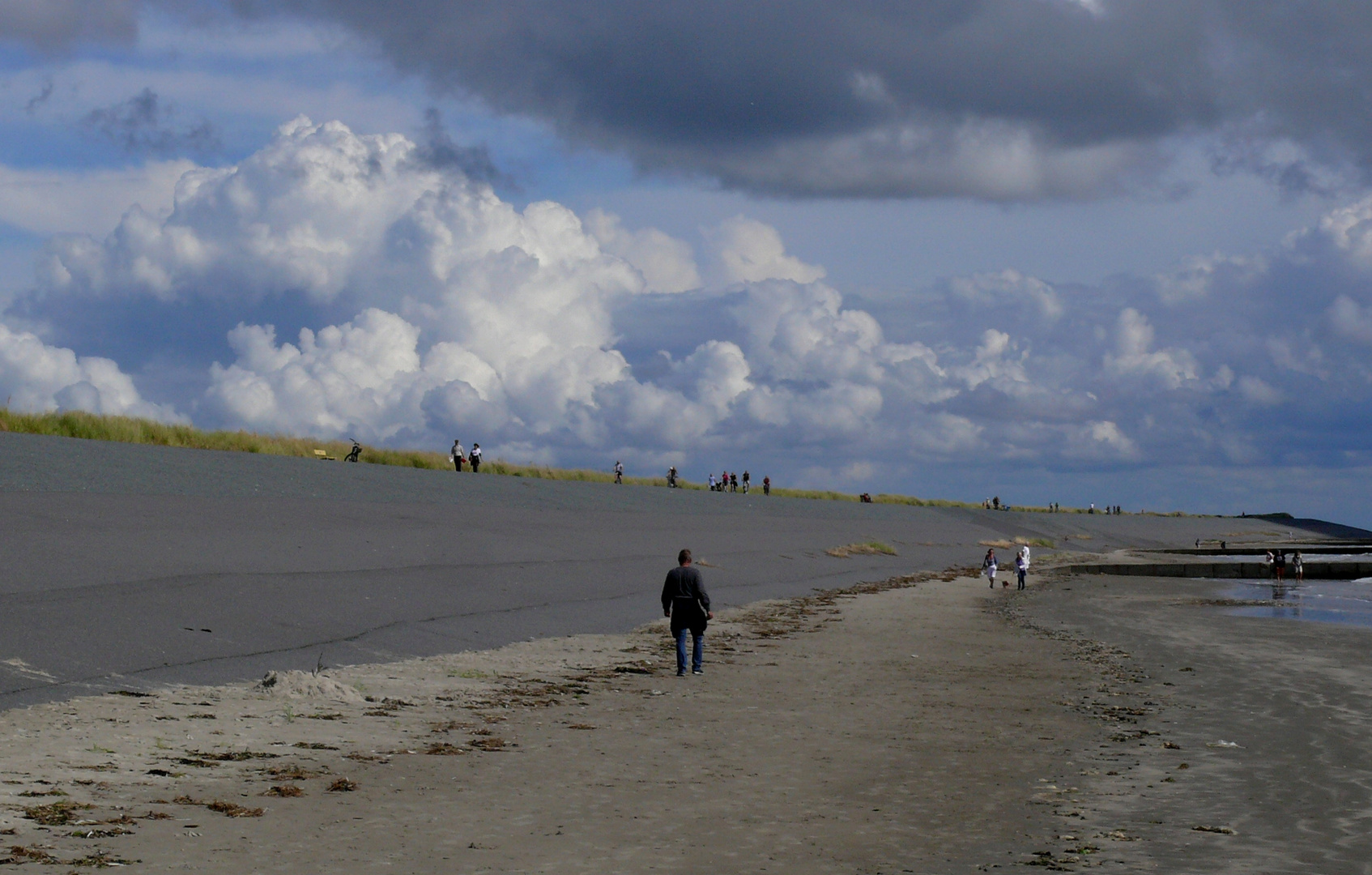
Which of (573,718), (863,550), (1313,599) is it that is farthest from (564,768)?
(863,550)

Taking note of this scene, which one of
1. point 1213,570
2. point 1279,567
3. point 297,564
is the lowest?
point 1213,570

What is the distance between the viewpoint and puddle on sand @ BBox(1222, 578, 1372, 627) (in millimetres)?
35906

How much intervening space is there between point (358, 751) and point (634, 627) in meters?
13.9

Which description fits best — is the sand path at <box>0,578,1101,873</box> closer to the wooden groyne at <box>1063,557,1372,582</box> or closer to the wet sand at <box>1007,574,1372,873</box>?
the wet sand at <box>1007,574,1372,873</box>

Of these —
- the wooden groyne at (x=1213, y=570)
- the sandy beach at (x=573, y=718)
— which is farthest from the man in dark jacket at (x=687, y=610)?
the wooden groyne at (x=1213, y=570)

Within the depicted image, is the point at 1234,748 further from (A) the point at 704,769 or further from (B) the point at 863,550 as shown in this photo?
(B) the point at 863,550

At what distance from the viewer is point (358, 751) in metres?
12.9

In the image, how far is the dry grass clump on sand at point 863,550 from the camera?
58.1 metres

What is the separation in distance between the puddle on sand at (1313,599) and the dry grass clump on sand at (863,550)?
16.9 meters

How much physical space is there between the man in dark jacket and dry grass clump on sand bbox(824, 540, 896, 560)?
37249 mm

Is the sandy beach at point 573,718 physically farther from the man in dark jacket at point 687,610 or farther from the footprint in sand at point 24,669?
the man in dark jacket at point 687,610

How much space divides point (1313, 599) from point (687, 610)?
3447cm

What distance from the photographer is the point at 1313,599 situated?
45.3 meters

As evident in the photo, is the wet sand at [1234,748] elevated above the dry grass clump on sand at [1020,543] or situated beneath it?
elevated above
